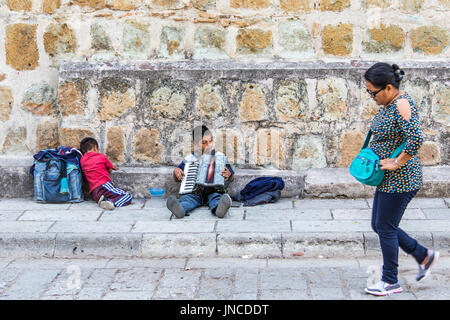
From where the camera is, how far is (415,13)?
21.4 ft

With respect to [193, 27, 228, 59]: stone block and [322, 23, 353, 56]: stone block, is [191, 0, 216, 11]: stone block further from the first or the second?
[322, 23, 353, 56]: stone block

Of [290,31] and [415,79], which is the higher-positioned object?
[290,31]

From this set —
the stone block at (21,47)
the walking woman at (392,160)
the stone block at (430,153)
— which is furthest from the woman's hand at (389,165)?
the stone block at (21,47)

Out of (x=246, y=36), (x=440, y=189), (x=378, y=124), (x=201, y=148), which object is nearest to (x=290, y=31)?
(x=246, y=36)

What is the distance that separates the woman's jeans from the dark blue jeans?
200 cm

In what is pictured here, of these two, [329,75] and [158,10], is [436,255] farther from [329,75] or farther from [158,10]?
[158,10]

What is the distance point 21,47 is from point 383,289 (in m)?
4.46

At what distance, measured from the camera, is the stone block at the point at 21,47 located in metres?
6.81

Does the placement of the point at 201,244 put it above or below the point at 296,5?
below

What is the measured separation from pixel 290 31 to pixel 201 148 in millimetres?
1460

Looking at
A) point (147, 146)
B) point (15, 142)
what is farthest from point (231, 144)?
A: point (15, 142)

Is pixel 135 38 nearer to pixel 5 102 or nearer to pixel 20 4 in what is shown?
pixel 20 4

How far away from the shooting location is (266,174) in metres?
6.64

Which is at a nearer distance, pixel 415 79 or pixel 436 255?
pixel 436 255
